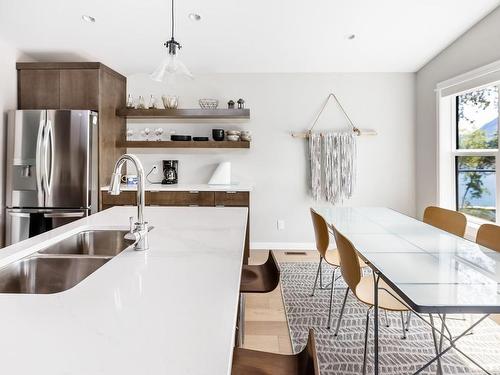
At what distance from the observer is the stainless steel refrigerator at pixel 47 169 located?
319 centimetres

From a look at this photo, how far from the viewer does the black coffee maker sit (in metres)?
4.01

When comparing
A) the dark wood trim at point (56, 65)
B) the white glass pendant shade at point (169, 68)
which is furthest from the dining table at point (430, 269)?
the dark wood trim at point (56, 65)

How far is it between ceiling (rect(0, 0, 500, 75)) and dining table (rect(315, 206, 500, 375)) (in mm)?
1942

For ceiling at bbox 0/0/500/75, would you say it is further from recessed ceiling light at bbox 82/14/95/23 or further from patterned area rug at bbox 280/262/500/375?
patterned area rug at bbox 280/262/500/375

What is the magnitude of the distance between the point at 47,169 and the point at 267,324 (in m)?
2.57

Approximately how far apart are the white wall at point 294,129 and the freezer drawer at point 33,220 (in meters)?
1.23

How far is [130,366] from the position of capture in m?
0.56

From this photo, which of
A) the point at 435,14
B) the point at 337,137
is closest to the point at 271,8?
the point at 435,14

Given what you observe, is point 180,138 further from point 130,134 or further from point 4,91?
point 4,91

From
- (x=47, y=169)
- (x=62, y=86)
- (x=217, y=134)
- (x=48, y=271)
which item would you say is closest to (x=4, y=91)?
(x=62, y=86)

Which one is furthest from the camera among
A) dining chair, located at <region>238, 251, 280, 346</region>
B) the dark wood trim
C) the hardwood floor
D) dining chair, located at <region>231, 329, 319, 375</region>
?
the dark wood trim

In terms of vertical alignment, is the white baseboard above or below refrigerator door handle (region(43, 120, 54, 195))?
below

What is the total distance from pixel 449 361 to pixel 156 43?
11.9 feet

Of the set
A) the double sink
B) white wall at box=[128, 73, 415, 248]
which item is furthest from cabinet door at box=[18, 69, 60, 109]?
the double sink
